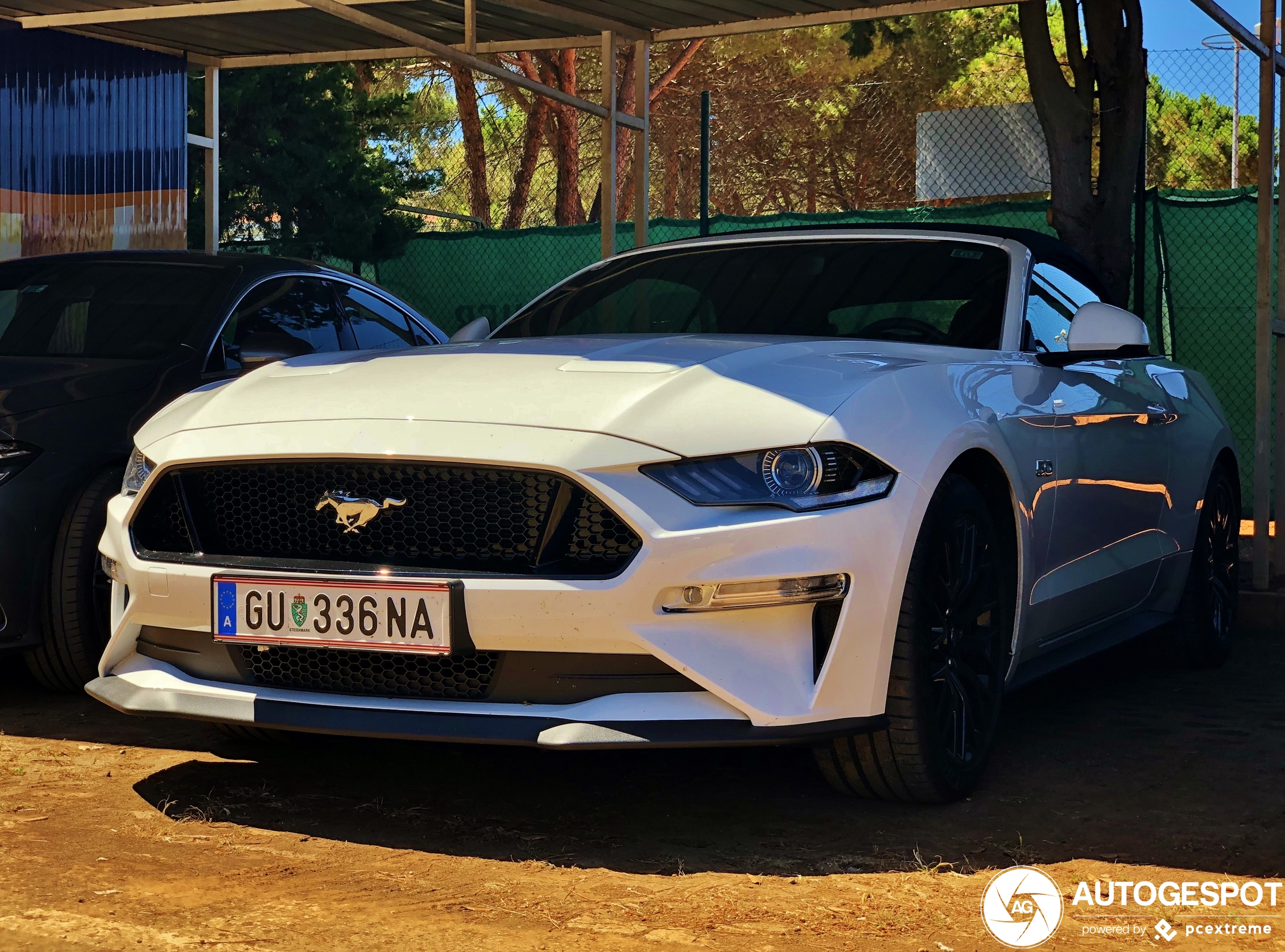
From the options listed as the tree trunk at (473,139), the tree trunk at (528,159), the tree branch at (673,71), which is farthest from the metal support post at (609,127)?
the tree branch at (673,71)

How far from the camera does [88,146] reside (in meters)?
10.5

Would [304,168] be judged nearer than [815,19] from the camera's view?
No

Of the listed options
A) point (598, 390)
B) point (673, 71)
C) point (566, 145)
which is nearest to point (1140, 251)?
point (598, 390)

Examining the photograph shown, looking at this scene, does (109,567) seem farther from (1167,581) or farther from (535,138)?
(535,138)

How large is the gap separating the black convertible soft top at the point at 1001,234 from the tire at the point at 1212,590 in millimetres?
1056

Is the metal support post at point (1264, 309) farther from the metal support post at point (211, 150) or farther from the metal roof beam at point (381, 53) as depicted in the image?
the metal support post at point (211, 150)

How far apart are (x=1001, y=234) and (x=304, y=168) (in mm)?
17416

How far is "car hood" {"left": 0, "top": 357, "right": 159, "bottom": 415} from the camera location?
4812mm

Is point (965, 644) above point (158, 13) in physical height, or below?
below

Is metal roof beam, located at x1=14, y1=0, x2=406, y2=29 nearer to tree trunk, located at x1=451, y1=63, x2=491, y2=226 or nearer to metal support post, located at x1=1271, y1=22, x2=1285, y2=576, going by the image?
metal support post, located at x1=1271, y1=22, x2=1285, y2=576

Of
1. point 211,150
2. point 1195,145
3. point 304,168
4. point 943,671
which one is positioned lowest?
point 943,671

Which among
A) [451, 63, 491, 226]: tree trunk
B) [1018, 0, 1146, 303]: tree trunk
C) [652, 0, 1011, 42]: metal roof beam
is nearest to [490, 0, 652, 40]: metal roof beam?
[652, 0, 1011, 42]: metal roof beam

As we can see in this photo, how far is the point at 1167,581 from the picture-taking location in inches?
213

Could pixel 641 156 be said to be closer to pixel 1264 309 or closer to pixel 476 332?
pixel 1264 309
